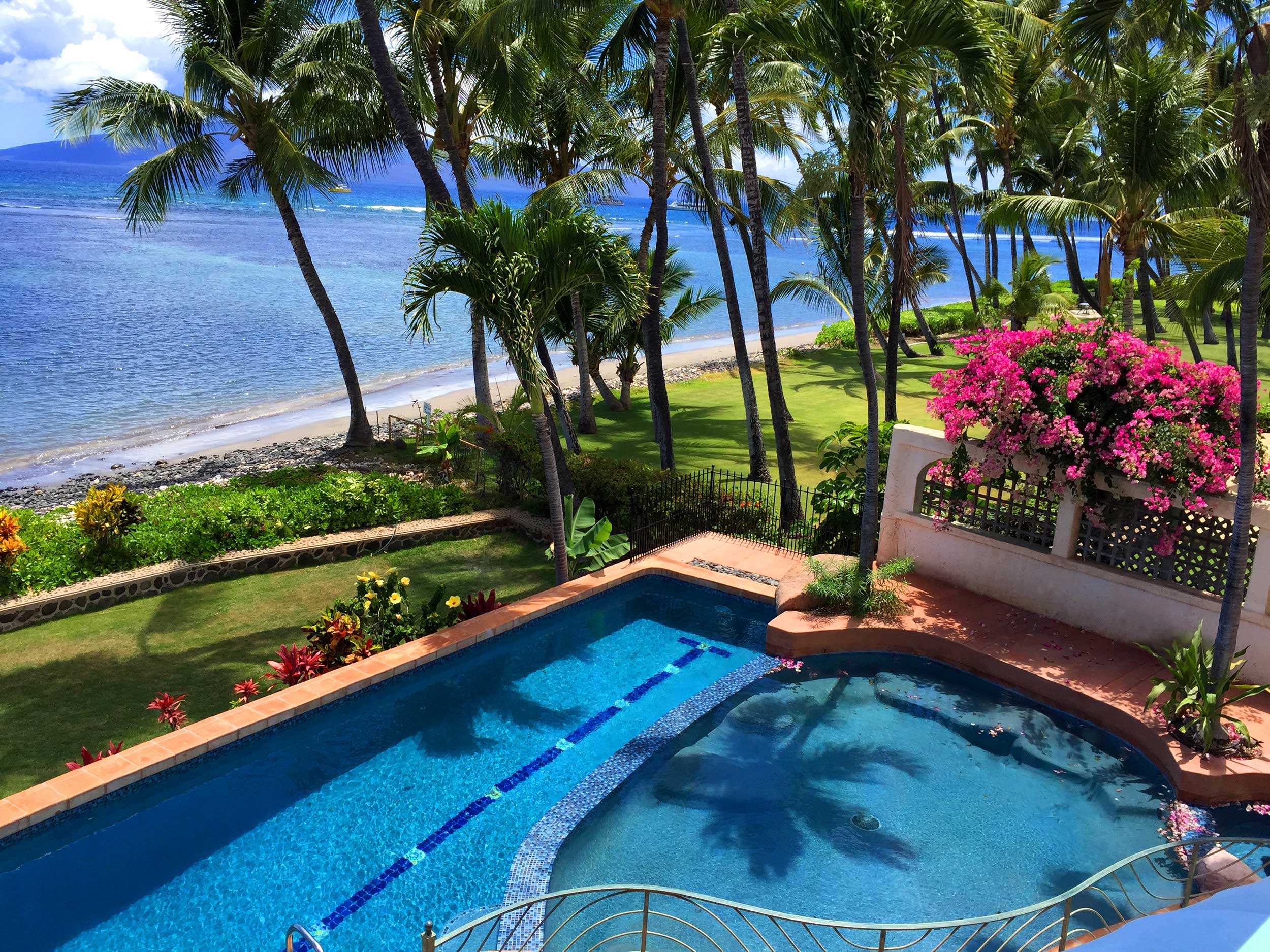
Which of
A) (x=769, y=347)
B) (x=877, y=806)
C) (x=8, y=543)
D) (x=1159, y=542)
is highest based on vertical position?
(x=769, y=347)

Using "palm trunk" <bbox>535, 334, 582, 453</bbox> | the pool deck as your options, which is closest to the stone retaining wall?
"palm trunk" <bbox>535, 334, 582, 453</bbox>

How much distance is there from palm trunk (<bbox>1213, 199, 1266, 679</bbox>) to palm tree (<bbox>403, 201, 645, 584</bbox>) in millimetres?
5470

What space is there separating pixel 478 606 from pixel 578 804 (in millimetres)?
3340

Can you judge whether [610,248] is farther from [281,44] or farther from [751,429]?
[281,44]

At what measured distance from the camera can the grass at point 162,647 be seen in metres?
8.16

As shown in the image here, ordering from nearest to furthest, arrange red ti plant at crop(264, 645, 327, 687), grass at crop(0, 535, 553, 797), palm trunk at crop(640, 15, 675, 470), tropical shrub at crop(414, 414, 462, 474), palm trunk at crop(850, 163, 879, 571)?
grass at crop(0, 535, 553, 797)
red ti plant at crop(264, 645, 327, 687)
palm trunk at crop(850, 163, 879, 571)
palm trunk at crop(640, 15, 675, 470)
tropical shrub at crop(414, 414, 462, 474)

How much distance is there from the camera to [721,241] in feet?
49.0

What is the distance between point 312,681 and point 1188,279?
13.0 meters

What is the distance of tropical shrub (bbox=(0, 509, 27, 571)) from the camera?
1040 cm

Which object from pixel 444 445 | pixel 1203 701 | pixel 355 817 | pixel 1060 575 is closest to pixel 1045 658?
pixel 1060 575

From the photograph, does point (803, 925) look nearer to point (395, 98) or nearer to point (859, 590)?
point (859, 590)

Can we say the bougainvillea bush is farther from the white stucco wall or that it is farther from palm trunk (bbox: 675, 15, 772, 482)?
palm trunk (bbox: 675, 15, 772, 482)

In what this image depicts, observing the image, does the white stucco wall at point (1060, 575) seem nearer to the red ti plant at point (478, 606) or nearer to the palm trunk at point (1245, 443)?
the palm trunk at point (1245, 443)

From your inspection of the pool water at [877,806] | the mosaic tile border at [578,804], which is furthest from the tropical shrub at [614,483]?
the pool water at [877,806]
